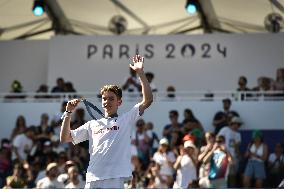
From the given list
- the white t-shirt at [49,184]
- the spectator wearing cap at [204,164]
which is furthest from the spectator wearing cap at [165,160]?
the white t-shirt at [49,184]

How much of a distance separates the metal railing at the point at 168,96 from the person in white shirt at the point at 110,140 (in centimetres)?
1024

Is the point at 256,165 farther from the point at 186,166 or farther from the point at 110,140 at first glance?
the point at 110,140

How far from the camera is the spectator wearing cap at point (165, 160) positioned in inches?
551

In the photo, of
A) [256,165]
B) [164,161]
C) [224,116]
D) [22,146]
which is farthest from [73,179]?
[224,116]

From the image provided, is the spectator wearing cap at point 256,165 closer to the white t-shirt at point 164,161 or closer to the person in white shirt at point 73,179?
the white t-shirt at point 164,161

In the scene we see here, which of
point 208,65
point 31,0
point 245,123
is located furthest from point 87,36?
point 245,123

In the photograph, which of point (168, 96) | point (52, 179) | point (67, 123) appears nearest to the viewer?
point (67, 123)

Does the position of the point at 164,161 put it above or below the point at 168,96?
below

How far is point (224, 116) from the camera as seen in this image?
16.7 m

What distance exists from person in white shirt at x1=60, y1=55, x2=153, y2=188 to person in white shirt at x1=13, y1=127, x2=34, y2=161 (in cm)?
938

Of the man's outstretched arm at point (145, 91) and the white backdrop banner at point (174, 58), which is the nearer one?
the man's outstretched arm at point (145, 91)

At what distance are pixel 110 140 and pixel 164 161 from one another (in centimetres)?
712

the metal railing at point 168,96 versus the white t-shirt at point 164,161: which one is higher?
the metal railing at point 168,96

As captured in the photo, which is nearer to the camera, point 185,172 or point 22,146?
point 185,172
